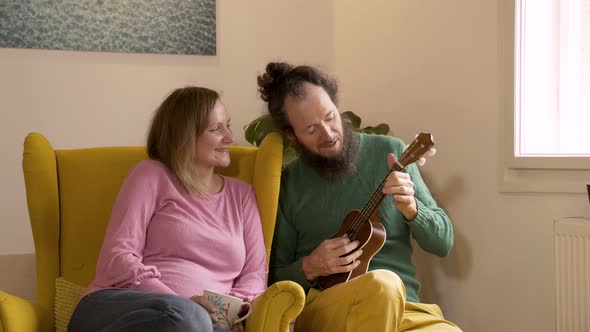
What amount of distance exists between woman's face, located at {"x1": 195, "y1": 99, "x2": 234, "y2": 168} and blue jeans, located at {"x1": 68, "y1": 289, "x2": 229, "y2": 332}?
1.59ft

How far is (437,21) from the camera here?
122 inches

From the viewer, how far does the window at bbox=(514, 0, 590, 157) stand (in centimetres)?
270

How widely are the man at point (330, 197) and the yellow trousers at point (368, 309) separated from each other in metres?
0.02

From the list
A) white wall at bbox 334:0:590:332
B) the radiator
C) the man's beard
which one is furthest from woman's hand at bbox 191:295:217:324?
white wall at bbox 334:0:590:332

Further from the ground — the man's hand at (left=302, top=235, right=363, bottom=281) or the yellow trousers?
the man's hand at (left=302, top=235, right=363, bottom=281)

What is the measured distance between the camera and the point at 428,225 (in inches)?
90.5

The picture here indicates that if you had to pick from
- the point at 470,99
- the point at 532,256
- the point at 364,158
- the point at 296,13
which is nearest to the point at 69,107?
the point at 296,13

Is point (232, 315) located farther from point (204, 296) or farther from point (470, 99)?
point (470, 99)

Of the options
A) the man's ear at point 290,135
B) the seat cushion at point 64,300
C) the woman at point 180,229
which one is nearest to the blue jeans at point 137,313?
the woman at point 180,229

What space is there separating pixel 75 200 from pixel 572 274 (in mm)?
1569

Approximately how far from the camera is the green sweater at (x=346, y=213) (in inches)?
94.2

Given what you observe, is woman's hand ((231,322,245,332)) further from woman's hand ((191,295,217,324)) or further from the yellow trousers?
the yellow trousers

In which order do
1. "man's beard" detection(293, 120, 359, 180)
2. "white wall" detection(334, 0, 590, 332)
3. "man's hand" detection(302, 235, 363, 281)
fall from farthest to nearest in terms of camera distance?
"white wall" detection(334, 0, 590, 332), "man's beard" detection(293, 120, 359, 180), "man's hand" detection(302, 235, 363, 281)

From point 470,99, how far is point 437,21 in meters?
0.38
